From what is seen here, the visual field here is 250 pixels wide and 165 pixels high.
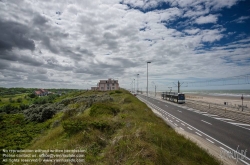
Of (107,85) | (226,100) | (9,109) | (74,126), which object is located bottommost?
(9,109)

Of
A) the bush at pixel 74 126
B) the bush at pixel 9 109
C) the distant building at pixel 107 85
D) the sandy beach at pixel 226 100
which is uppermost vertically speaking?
the distant building at pixel 107 85

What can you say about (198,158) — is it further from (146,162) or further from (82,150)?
(82,150)

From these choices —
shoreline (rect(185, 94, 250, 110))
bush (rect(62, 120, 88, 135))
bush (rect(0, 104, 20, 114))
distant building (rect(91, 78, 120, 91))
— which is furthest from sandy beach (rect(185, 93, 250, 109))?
bush (rect(0, 104, 20, 114))

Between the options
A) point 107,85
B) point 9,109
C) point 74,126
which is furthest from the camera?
point 107,85

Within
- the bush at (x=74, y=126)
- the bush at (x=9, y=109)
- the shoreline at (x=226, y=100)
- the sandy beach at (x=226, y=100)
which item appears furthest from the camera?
the bush at (x=9, y=109)

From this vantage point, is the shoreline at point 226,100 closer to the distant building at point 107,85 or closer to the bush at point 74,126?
the bush at point 74,126

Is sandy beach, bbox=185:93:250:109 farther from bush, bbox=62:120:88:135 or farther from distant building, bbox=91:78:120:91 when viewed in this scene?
distant building, bbox=91:78:120:91

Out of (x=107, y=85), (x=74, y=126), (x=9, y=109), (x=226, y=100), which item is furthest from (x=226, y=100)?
(x=9, y=109)

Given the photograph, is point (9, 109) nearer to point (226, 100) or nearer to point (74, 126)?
point (74, 126)

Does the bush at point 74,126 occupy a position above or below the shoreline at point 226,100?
above

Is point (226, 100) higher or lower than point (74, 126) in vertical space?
lower

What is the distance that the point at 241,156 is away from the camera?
39.9 ft

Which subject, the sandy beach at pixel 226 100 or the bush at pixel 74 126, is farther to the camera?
the sandy beach at pixel 226 100

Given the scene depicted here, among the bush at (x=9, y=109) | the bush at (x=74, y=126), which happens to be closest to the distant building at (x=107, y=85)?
the bush at (x=9, y=109)
